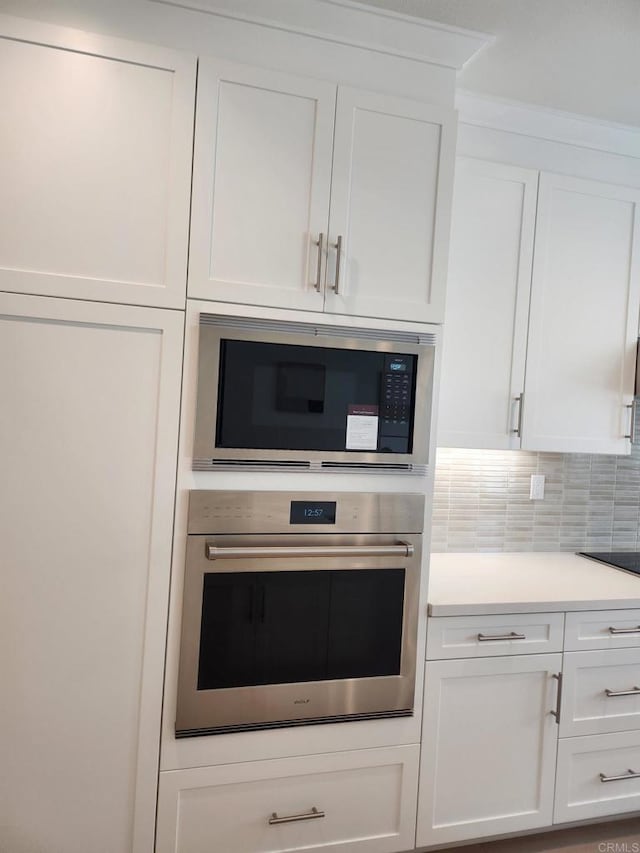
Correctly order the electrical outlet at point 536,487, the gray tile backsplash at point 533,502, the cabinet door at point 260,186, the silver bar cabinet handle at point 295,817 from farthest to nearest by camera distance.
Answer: the electrical outlet at point 536,487 < the gray tile backsplash at point 533,502 < the silver bar cabinet handle at point 295,817 < the cabinet door at point 260,186

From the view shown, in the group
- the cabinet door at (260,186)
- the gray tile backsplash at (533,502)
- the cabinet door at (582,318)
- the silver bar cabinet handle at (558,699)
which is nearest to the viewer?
the cabinet door at (260,186)

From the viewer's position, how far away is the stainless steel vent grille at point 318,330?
1743 mm

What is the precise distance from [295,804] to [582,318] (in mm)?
1973

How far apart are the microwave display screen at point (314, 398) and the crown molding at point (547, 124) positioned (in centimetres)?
107

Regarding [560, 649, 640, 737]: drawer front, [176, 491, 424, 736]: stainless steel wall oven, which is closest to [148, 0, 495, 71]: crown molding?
[176, 491, 424, 736]: stainless steel wall oven

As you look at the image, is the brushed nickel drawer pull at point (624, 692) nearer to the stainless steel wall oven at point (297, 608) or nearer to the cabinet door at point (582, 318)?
the stainless steel wall oven at point (297, 608)

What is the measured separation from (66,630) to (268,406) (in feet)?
2.65

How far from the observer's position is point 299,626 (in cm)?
184

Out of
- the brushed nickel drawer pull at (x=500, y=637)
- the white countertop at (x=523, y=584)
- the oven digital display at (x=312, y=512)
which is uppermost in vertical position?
the oven digital display at (x=312, y=512)

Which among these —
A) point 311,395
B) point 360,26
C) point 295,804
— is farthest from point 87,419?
point 360,26

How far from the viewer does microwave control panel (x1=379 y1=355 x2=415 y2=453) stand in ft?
6.24

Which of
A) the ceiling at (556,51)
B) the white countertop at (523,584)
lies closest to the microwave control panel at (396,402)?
the white countertop at (523,584)

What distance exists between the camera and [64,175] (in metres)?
1.63

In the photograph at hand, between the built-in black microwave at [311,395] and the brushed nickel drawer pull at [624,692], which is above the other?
the built-in black microwave at [311,395]
